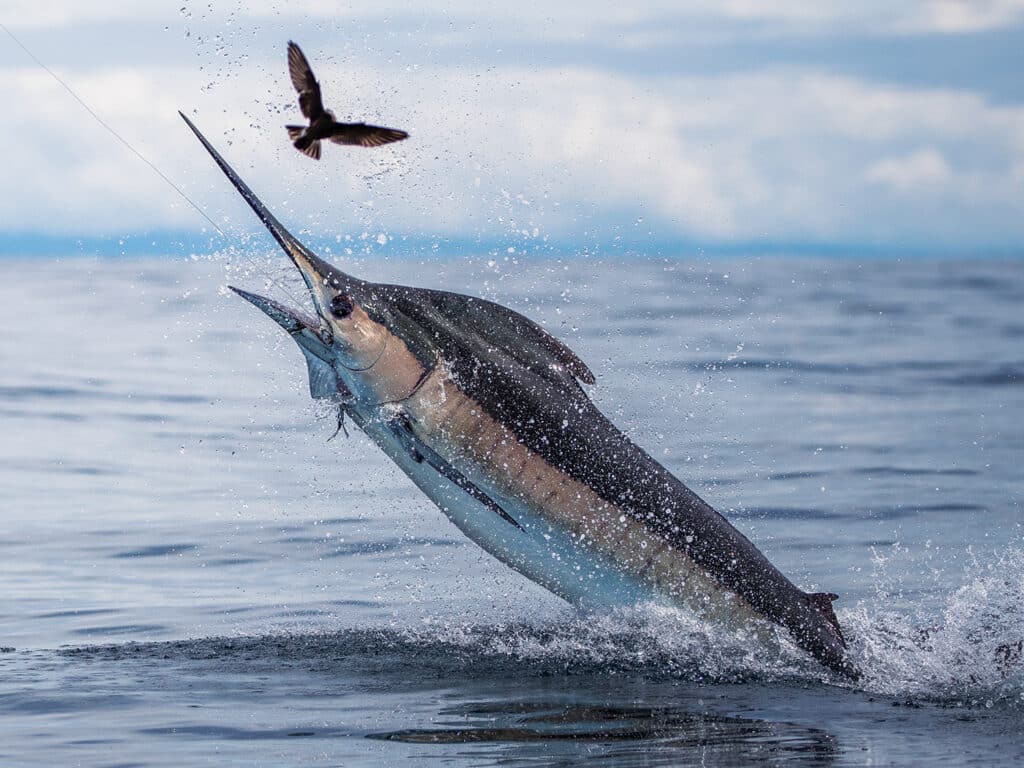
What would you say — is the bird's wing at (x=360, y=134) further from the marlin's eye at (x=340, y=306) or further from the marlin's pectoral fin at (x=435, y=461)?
the marlin's pectoral fin at (x=435, y=461)

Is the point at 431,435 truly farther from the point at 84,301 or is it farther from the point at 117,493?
the point at 84,301

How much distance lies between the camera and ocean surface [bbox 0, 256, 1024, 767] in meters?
5.39

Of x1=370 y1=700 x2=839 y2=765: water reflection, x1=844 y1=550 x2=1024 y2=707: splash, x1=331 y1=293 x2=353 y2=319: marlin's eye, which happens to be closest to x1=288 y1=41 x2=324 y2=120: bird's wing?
x1=331 y1=293 x2=353 y2=319: marlin's eye

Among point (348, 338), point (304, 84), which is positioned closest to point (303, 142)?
point (304, 84)

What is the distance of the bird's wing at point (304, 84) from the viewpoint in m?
5.41

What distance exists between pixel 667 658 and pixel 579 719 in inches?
35.1

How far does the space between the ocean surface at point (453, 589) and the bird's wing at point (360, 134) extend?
756 mm

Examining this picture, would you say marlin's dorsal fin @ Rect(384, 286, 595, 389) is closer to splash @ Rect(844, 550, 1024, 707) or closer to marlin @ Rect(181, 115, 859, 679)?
marlin @ Rect(181, 115, 859, 679)

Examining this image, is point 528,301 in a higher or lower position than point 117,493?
higher

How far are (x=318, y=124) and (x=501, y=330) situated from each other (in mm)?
1342

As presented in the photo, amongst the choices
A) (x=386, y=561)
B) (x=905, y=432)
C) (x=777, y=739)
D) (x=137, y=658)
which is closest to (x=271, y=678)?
(x=137, y=658)

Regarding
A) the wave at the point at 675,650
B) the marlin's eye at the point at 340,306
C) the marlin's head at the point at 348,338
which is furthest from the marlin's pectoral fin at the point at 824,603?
the marlin's eye at the point at 340,306

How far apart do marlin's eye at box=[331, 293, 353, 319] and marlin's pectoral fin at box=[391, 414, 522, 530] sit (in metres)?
0.44

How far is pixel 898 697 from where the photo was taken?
5.88 m
